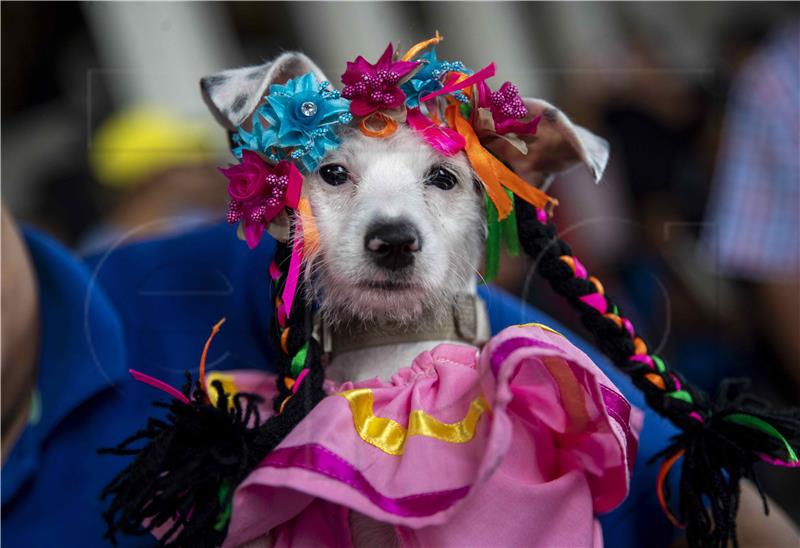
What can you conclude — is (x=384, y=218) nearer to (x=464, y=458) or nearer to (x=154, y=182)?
(x=464, y=458)

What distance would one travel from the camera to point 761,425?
0.73 metres

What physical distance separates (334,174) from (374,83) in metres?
0.10

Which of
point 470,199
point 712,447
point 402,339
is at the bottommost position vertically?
point 712,447

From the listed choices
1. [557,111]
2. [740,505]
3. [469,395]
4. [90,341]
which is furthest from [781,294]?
[90,341]

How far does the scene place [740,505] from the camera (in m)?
0.84

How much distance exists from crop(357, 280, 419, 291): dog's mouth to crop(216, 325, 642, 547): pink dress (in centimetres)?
8

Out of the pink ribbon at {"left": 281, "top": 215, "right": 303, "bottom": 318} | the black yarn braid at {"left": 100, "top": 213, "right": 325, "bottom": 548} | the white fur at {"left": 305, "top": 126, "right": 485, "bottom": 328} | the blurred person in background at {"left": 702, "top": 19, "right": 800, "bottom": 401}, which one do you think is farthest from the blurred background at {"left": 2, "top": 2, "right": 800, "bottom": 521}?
the black yarn braid at {"left": 100, "top": 213, "right": 325, "bottom": 548}

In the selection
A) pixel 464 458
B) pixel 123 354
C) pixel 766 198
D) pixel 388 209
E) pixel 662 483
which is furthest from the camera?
pixel 766 198

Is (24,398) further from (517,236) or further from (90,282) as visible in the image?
(517,236)

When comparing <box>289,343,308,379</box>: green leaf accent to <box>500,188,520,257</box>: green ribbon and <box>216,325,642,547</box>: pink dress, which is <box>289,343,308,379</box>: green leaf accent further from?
<box>500,188,520,257</box>: green ribbon

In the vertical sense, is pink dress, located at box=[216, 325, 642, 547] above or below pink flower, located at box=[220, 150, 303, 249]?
below

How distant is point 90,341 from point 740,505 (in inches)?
31.2

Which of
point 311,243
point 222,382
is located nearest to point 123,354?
point 222,382

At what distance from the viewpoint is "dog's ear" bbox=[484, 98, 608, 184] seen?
77 centimetres
